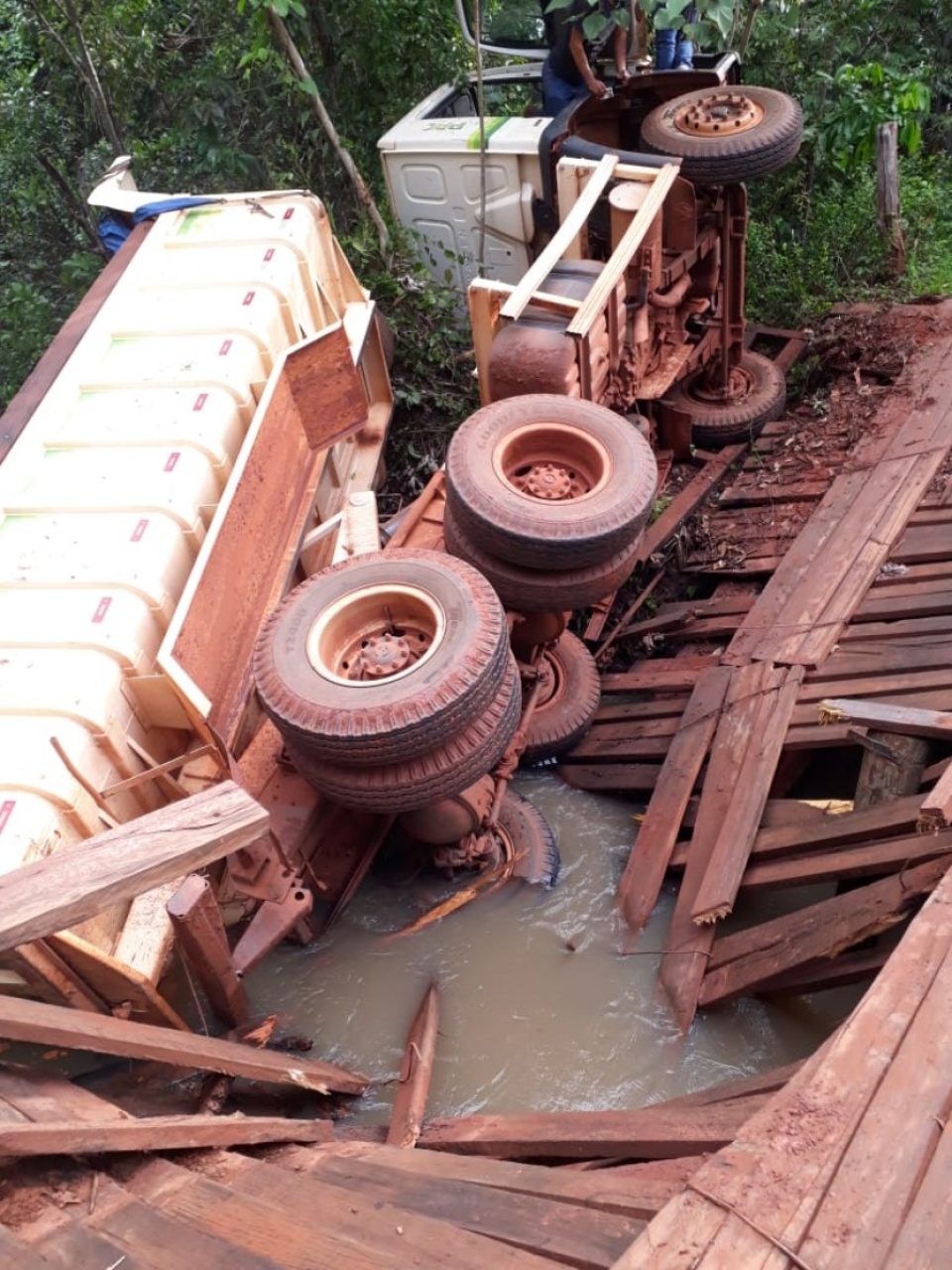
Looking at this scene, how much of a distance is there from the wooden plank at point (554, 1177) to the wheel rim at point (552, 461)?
2762mm

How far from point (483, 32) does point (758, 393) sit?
4153 millimetres

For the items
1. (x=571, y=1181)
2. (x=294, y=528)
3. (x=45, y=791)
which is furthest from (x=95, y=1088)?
(x=294, y=528)

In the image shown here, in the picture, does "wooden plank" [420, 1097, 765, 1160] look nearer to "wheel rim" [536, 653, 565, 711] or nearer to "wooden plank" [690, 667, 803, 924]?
"wooden plank" [690, 667, 803, 924]

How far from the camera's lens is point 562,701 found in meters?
4.97

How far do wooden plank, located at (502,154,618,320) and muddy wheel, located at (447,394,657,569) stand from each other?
53 cm

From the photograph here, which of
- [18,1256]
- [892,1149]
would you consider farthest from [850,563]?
[18,1256]

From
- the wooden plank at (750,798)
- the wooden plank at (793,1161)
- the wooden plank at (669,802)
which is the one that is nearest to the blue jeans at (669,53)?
the wooden plank at (669,802)

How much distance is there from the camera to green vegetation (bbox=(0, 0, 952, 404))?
24.1 feet

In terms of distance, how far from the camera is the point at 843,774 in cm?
429

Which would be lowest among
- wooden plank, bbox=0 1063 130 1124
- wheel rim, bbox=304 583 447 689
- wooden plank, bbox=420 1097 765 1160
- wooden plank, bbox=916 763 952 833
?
wooden plank, bbox=420 1097 765 1160

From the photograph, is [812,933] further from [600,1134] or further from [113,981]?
[113,981]

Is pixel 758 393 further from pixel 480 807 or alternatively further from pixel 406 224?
pixel 480 807

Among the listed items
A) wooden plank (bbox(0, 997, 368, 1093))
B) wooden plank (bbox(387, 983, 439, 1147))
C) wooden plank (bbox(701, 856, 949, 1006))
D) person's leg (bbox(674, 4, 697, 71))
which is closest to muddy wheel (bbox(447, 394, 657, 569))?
wooden plank (bbox(701, 856, 949, 1006))

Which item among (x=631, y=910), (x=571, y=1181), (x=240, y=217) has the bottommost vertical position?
(x=631, y=910)
